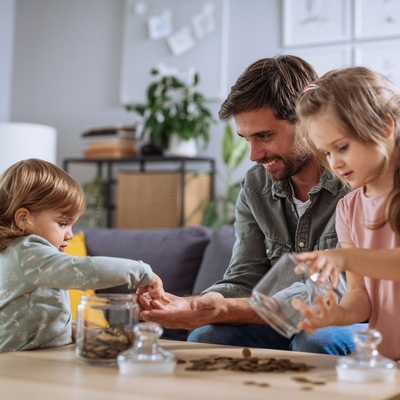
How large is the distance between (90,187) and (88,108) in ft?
2.14

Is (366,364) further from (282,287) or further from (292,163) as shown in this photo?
(292,163)

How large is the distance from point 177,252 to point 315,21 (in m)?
1.88

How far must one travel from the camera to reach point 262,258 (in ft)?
6.81

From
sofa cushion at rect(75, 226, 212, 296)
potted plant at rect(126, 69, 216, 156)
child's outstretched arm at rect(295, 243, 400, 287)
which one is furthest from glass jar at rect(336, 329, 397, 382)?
potted plant at rect(126, 69, 216, 156)

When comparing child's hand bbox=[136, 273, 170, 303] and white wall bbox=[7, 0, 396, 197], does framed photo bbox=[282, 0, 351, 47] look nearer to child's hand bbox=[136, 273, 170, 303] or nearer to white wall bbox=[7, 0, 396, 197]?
white wall bbox=[7, 0, 396, 197]

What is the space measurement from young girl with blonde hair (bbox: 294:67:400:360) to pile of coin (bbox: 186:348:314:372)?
0.25 ft

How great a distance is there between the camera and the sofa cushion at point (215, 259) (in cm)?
287

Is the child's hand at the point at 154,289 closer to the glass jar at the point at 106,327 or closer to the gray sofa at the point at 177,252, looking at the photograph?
the glass jar at the point at 106,327

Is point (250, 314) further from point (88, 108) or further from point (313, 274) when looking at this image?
point (88, 108)

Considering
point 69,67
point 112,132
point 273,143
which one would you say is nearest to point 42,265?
point 273,143

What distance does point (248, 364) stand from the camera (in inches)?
48.6

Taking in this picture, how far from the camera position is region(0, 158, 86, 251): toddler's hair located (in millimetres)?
1603

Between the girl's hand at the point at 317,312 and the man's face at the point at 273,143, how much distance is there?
29.6 inches

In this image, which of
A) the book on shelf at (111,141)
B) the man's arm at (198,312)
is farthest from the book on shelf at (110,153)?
the man's arm at (198,312)
